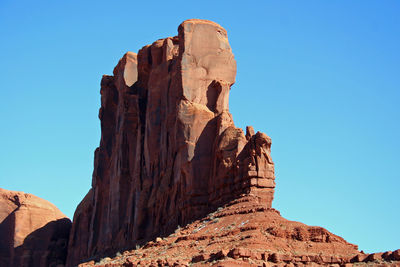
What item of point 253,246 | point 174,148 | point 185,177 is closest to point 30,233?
point 174,148

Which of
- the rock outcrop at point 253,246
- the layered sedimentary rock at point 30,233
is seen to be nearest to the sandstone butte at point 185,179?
the rock outcrop at point 253,246

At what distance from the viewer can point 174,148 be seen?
56625mm

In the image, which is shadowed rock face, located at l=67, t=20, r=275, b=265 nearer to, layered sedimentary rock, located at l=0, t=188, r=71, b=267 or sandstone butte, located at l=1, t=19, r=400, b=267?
sandstone butte, located at l=1, t=19, r=400, b=267

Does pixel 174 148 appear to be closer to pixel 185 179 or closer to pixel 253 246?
pixel 185 179

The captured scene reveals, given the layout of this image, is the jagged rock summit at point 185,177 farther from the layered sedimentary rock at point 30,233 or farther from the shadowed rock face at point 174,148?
the layered sedimentary rock at point 30,233

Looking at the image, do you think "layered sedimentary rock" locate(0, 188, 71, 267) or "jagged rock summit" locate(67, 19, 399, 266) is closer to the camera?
"jagged rock summit" locate(67, 19, 399, 266)

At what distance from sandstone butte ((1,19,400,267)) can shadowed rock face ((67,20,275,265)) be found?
71 millimetres

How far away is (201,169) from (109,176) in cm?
2293

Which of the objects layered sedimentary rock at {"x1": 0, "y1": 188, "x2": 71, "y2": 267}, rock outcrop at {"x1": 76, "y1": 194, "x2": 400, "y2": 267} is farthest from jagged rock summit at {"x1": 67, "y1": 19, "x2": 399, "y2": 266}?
layered sedimentary rock at {"x1": 0, "y1": 188, "x2": 71, "y2": 267}

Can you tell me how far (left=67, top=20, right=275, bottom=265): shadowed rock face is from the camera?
5041cm

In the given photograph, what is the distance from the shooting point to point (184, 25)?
58000 mm

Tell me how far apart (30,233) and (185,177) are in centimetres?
3420

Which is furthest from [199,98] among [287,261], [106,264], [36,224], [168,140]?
[36,224]

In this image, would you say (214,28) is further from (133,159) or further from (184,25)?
(133,159)
